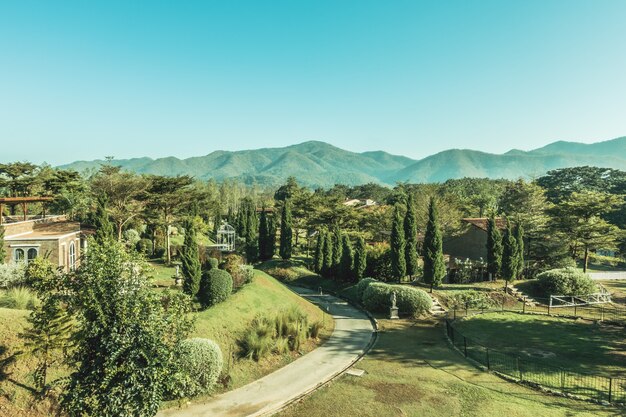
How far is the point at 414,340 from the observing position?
2152 centimetres

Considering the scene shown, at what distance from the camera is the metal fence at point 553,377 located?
47.5ft

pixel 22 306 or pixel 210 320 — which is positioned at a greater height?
pixel 22 306

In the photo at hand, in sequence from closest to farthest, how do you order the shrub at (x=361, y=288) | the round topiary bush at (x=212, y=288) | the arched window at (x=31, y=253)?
the round topiary bush at (x=212, y=288) → the arched window at (x=31, y=253) → the shrub at (x=361, y=288)

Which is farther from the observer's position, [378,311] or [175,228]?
[175,228]

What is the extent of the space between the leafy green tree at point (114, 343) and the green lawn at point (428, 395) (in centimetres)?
632

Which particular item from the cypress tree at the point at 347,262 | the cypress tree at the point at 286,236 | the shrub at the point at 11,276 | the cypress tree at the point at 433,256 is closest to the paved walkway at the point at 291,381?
the cypress tree at the point at 433,256

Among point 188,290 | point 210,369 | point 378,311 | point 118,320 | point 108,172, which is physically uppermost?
point 108,172

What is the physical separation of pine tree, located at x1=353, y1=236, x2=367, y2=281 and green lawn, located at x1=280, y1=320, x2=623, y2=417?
1675cm

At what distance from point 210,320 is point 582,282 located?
3137cm

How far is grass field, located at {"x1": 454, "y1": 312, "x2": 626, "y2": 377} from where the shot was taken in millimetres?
18078

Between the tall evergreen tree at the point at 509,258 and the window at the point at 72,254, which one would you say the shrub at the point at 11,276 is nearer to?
the window at the point at 72,254

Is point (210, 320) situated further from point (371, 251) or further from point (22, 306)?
point (371, 251)

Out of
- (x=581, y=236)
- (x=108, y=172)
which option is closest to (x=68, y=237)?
(x=108, y=172)

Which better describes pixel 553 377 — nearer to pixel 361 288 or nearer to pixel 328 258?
pixel 361 288
